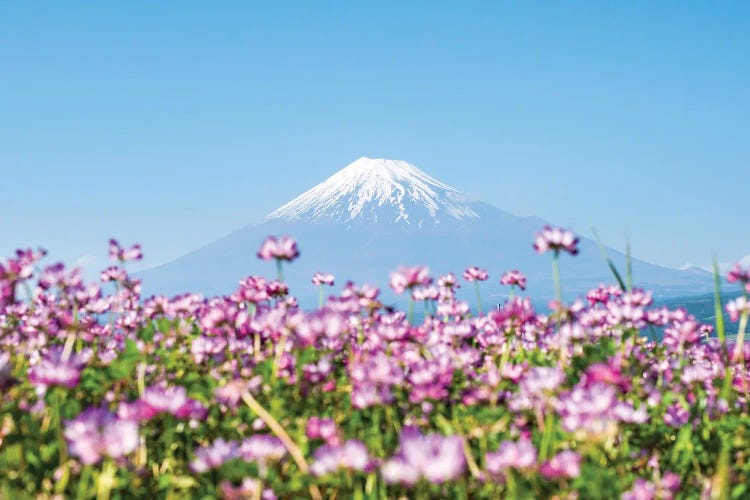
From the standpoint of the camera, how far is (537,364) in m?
5.19

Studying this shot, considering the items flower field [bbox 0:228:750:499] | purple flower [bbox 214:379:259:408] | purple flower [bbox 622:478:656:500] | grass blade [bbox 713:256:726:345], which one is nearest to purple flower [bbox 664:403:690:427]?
flower field [bbox 0:228:750:499]

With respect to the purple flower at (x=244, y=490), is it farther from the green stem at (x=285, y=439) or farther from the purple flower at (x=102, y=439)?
the purple flower at (x=102, y=439)

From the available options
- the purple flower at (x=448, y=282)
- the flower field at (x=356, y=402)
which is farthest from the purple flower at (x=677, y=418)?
the purple flower at (x=448, y=282)

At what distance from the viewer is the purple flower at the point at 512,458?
2723 mm

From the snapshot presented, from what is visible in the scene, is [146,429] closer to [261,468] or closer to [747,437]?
[261,468]

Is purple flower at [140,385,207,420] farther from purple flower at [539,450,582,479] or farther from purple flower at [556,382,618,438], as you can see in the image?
purple flower at [556,382,618,438]

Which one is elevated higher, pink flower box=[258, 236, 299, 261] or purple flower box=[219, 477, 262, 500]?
pink flower box=[258, 236, 299, 261]

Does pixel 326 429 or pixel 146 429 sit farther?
pixel 146 429

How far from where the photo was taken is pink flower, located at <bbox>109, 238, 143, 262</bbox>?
18.8 feet

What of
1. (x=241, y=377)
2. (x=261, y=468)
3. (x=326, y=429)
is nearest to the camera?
(x=261, y=468)

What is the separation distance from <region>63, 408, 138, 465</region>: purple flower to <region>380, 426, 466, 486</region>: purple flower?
878 mm

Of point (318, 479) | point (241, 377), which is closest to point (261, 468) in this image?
point (318, 479)

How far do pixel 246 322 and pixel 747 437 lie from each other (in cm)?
311

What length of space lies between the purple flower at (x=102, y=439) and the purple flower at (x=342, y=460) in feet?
2.16
